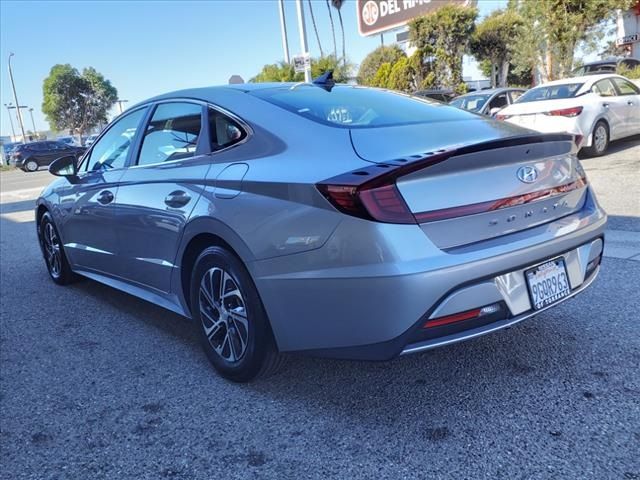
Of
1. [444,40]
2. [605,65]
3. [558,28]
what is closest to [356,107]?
[558,28]

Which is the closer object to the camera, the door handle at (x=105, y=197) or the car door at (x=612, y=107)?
the door handle at (x=105, y=197)

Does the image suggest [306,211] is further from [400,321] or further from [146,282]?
[146,282]

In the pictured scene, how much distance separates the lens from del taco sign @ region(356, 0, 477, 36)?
104ft

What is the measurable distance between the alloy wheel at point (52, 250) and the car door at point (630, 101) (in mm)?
9644

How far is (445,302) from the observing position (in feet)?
7.40

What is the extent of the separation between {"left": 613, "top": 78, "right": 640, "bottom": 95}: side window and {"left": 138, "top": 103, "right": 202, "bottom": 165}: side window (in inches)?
378

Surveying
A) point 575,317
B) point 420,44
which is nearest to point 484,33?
point 420,44

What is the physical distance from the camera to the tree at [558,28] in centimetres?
1611

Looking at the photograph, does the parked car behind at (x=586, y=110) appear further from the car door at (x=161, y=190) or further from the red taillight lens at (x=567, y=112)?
the car door at (x=161, y=190)

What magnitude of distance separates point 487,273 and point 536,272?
34 cm

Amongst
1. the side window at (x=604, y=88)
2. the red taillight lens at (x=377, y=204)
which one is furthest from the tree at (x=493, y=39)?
the red taillight lens at (x=377, y=204)

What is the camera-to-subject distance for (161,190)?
132 inches

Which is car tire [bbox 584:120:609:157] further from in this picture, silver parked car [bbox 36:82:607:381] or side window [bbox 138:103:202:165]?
side window [bbox 138:103:202:165]

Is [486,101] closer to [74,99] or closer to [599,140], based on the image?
[599,140]
